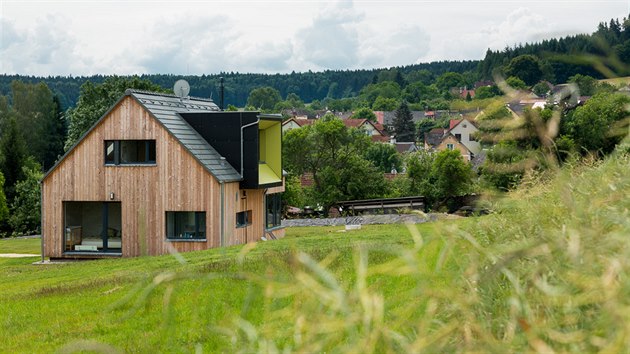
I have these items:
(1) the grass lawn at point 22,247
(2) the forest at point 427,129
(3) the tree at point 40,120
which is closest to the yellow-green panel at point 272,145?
(2) the forest at point 427,129

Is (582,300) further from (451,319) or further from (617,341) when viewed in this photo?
(451,319)

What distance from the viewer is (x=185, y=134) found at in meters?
23.8

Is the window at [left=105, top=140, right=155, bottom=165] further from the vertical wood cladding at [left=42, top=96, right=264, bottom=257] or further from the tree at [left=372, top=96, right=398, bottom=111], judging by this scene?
the tree at [left=372, top=96, right=398, bottom=111]

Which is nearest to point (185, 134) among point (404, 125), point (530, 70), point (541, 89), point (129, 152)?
point (129, 152)

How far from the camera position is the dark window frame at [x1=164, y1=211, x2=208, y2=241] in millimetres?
23188

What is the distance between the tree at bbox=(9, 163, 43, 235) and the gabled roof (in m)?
23.5

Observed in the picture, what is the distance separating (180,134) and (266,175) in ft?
11.5

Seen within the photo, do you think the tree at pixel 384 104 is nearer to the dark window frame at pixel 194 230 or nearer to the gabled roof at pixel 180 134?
the gabled roof at pixel 180 134

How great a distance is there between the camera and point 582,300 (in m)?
2.84

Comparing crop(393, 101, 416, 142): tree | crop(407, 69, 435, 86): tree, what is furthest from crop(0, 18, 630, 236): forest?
crop(407, 69, 435, 86): tree

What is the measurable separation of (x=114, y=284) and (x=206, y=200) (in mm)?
11208

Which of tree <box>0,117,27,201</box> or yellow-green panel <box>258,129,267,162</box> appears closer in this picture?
yellow-green panel <box>258,129,267,162</box>

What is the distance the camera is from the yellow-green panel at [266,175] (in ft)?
82.3

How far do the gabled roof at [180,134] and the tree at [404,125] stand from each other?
80373 millimetres
